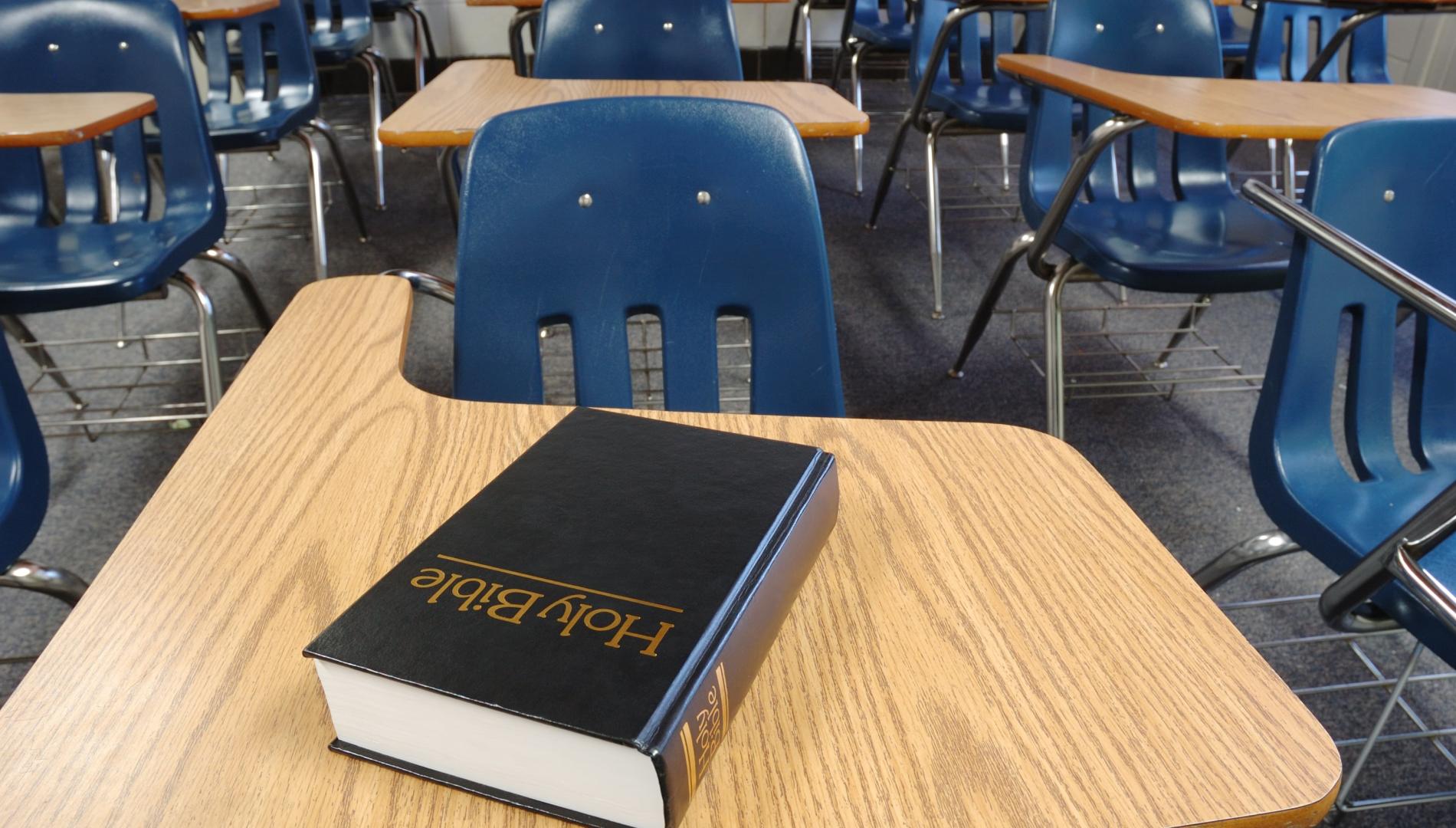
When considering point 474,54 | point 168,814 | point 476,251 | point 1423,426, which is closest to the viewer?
point 168,814

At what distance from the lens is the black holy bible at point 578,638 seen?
0.34 metres

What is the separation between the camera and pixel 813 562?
0.51 m

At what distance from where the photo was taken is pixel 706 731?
36cm

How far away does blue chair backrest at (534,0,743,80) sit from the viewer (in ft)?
5.95

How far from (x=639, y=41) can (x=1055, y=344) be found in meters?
1.03

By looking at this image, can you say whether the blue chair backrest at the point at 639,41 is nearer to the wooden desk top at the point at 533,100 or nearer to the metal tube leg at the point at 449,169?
the wooden desk top at the point at 533,100

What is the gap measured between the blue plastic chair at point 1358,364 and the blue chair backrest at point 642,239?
562 mm

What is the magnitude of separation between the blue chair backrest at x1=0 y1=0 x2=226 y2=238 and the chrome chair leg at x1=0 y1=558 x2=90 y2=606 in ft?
3.03

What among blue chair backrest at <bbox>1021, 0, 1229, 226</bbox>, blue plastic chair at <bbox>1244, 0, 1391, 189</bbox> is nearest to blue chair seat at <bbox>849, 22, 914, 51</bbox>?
blue plastic chair at <bbox>1244, 0, 1391, 189</bbox>

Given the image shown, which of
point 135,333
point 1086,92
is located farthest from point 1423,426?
point 135,333

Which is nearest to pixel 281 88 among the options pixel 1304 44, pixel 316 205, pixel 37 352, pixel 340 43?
pixel 316 205

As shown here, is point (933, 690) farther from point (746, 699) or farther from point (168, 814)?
point (168, 814)

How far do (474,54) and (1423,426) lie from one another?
471 cm

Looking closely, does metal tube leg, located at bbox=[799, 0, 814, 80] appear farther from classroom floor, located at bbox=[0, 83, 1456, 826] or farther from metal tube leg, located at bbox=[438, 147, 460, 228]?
metal tube leg, located at bbox=[438, 147, 460, 228]
